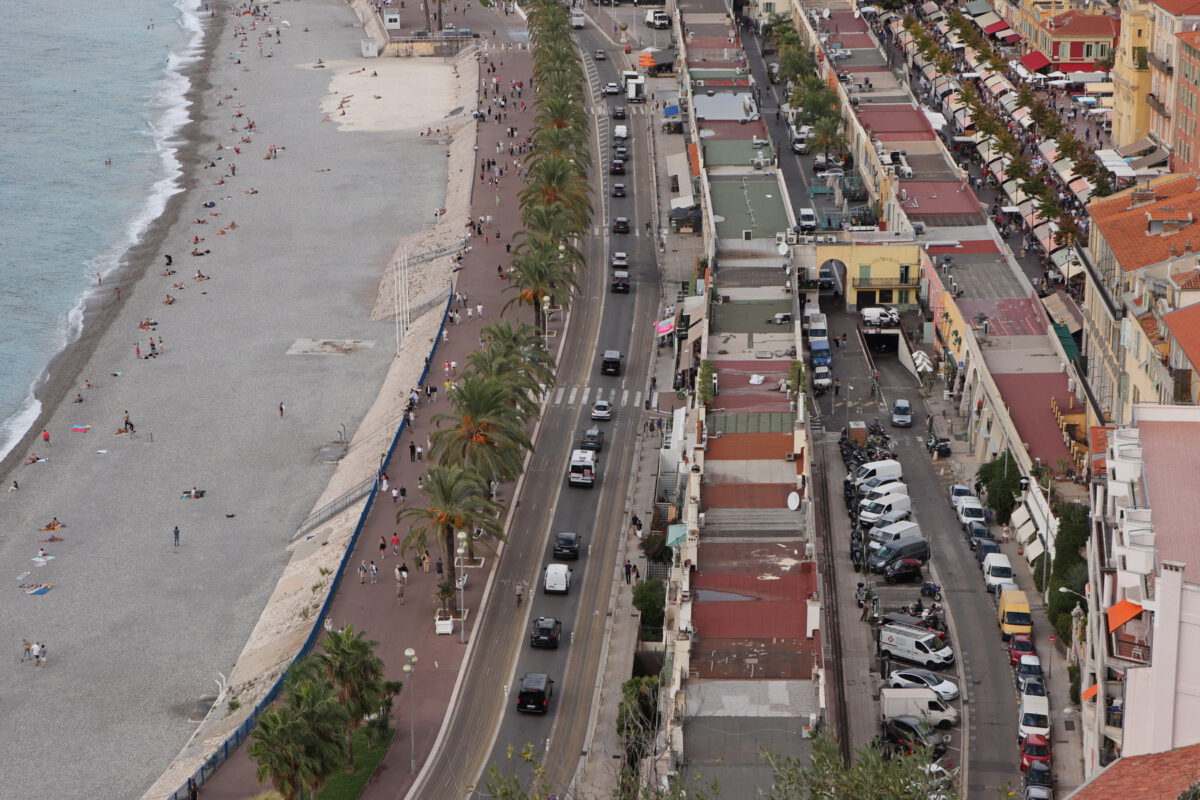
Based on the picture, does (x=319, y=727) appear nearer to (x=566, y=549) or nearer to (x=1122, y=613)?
(x=566, y=549)

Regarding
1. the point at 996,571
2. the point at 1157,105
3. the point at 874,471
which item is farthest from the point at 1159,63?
the point at 996,571

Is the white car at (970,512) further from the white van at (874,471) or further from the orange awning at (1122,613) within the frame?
the orange awning at (1122,613)

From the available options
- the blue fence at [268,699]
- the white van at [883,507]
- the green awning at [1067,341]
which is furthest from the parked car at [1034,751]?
the green awning at [1067,341]

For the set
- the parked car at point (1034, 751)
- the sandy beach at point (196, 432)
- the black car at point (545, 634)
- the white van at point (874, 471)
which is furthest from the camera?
the white van at point (874, 471)

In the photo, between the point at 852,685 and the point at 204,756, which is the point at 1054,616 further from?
the point at 204,756

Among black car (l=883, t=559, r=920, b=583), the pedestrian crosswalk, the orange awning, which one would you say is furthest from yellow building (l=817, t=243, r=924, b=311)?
the orange awning

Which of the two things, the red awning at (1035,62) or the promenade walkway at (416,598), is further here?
the red awning at (1035,62)

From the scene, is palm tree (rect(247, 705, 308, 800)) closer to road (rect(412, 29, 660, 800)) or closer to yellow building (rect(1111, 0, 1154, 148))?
road (rect(412, 29, 660, 800))
